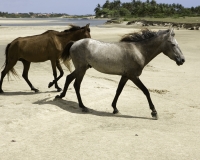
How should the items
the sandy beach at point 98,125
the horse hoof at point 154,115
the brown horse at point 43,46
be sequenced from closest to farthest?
the sandy beach at point 98,125
the horse hoof at point 154,115
the brown horse at point 43,46

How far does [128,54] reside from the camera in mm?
7406

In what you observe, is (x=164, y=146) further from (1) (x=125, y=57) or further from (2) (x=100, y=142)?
(1) (x=125, y=57)

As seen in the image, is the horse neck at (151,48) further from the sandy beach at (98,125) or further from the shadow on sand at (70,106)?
the shadow on sand at (70,106)

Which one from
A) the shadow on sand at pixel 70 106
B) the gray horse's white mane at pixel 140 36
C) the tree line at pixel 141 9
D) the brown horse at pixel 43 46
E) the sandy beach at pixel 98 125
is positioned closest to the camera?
the sandy beach at pixel 98 125

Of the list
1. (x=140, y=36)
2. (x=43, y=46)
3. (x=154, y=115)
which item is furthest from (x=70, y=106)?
(x=140, y=36)

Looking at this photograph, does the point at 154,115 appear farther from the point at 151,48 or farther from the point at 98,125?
the point at 151,48

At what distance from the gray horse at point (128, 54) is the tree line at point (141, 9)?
4712 inches

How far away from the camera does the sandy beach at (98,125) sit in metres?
5.19

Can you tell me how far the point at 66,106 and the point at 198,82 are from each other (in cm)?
590

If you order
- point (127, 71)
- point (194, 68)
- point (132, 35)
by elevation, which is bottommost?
point (194, 68)

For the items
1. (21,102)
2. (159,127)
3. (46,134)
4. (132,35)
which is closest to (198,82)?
(132,35)

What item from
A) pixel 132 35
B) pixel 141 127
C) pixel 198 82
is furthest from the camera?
pixel 198 82

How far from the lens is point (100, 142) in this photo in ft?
18.4

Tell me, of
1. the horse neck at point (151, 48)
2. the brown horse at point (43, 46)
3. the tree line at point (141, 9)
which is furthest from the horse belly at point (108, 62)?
the tree line at point (141, 9)
